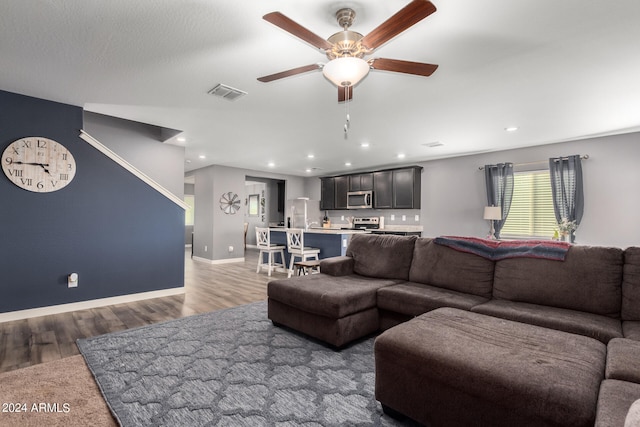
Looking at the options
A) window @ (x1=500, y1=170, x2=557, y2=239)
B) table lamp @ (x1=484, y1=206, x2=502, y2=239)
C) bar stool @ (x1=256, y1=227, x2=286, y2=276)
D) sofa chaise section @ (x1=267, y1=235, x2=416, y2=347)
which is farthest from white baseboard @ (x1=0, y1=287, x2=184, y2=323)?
window @ (x1=500, y1=170, x2=557, y2=239)

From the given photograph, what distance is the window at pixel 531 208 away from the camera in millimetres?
5352

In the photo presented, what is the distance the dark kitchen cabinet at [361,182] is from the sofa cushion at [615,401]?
660 cm

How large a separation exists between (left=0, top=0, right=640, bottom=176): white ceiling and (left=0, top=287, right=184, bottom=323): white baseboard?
2.41m

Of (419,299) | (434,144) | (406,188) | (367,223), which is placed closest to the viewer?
(419,299)

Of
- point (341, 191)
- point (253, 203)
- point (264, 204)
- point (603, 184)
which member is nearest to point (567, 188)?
point (603, 184)

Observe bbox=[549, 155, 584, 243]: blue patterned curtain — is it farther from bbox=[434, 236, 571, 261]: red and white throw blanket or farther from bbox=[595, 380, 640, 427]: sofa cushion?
bbox=[595, 380, 640, 427]: sofa cushion

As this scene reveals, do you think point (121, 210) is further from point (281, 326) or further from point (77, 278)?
point (281, 326)

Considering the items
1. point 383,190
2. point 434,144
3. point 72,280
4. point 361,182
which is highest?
point 434,144

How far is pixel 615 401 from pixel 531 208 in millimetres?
5269

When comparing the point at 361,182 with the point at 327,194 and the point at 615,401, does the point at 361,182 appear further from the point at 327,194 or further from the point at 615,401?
the point at 615,401

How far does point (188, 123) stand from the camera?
4305 mm

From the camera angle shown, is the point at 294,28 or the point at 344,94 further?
the point at 344,94

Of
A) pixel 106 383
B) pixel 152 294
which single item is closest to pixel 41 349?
pixel 106 383

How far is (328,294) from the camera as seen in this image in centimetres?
261
